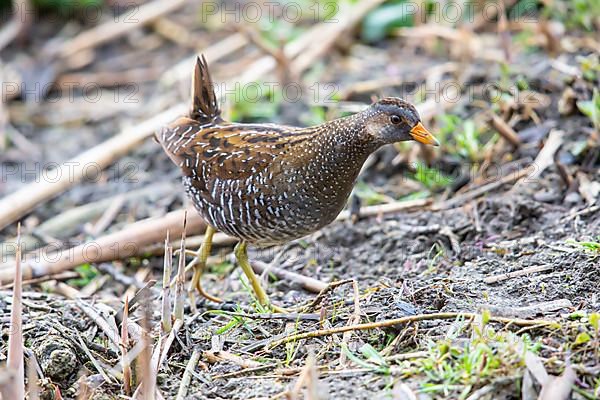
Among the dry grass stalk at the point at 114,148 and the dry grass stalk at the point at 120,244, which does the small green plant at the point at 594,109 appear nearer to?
the dry grass stalk at the point at 120,244

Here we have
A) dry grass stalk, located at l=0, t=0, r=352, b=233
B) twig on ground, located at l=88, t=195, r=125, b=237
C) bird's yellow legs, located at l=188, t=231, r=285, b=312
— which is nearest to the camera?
bird's yellow legs, located at l=188, t=231, r=285, b=312

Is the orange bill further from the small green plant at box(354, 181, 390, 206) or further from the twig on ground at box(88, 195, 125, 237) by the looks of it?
the twig on ground at box(88, 195, 125, 237)

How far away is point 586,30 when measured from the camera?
7.52 m

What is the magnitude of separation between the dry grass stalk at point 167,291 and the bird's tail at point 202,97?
1446 millimetres

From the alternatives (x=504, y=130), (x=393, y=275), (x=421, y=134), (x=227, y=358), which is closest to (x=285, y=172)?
(x=421, y=134)

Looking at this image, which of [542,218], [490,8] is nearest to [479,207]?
[542,218]

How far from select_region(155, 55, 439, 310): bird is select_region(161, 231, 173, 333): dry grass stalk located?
677mm

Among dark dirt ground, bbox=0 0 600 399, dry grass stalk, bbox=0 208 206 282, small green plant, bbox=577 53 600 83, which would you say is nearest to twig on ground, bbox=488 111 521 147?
dark dirt ground, bbox=0 0 600 399

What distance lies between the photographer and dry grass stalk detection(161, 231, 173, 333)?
4.19 metres

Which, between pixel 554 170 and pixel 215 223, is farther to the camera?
pixel 554 170

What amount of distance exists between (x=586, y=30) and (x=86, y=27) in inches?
198

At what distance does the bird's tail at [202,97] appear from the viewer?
5.55 m

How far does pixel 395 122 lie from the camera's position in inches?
188

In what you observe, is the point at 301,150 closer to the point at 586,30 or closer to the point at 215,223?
the point at 215,223
